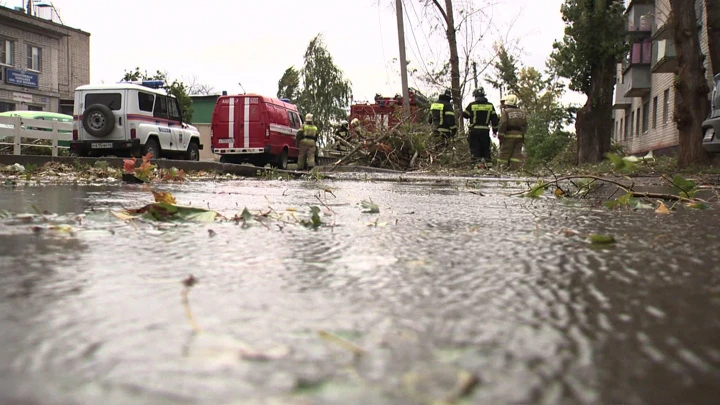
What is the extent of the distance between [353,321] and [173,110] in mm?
18939

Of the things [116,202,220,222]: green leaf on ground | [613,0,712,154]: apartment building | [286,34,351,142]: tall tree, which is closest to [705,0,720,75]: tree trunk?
[613,0,712,154]: apartment building

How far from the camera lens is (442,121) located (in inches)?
595

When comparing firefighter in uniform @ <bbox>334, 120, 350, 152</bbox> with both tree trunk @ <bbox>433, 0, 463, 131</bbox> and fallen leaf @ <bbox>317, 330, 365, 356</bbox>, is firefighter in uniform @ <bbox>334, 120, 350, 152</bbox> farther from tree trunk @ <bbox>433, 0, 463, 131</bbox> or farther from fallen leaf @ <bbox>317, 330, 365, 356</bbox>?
fallen leaf @ <bbox>317, 330, 365, 356</bbox>

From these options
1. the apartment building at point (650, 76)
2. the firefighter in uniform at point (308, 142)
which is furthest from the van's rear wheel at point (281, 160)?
the apartment building at point (650, 76)

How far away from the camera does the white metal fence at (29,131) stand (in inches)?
602

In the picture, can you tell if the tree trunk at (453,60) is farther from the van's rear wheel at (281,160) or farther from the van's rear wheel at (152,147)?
the van's rear wheel at (152,147)

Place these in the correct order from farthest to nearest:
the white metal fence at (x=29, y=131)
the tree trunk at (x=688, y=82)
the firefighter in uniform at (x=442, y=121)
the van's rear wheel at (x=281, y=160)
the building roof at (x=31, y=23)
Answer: the building roof at (x=31, y=23), the van's rear wheel at (x=281, y=160), the white metal fence at (x=29, y=131), the firefighter in uniform at (x=442, y=121), the tree trunk at (x=688, y=82)

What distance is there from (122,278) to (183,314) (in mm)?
373

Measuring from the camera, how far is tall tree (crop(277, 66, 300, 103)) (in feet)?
141

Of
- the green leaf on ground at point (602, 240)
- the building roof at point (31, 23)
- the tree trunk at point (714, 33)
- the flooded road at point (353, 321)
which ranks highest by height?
the building roof at point (31, 23)

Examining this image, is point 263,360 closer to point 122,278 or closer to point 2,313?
point 2,313

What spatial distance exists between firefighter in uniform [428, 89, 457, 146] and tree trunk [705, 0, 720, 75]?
6.43 metres

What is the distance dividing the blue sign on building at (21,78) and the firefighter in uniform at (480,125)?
2447 centimetres

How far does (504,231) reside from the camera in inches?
92.7
